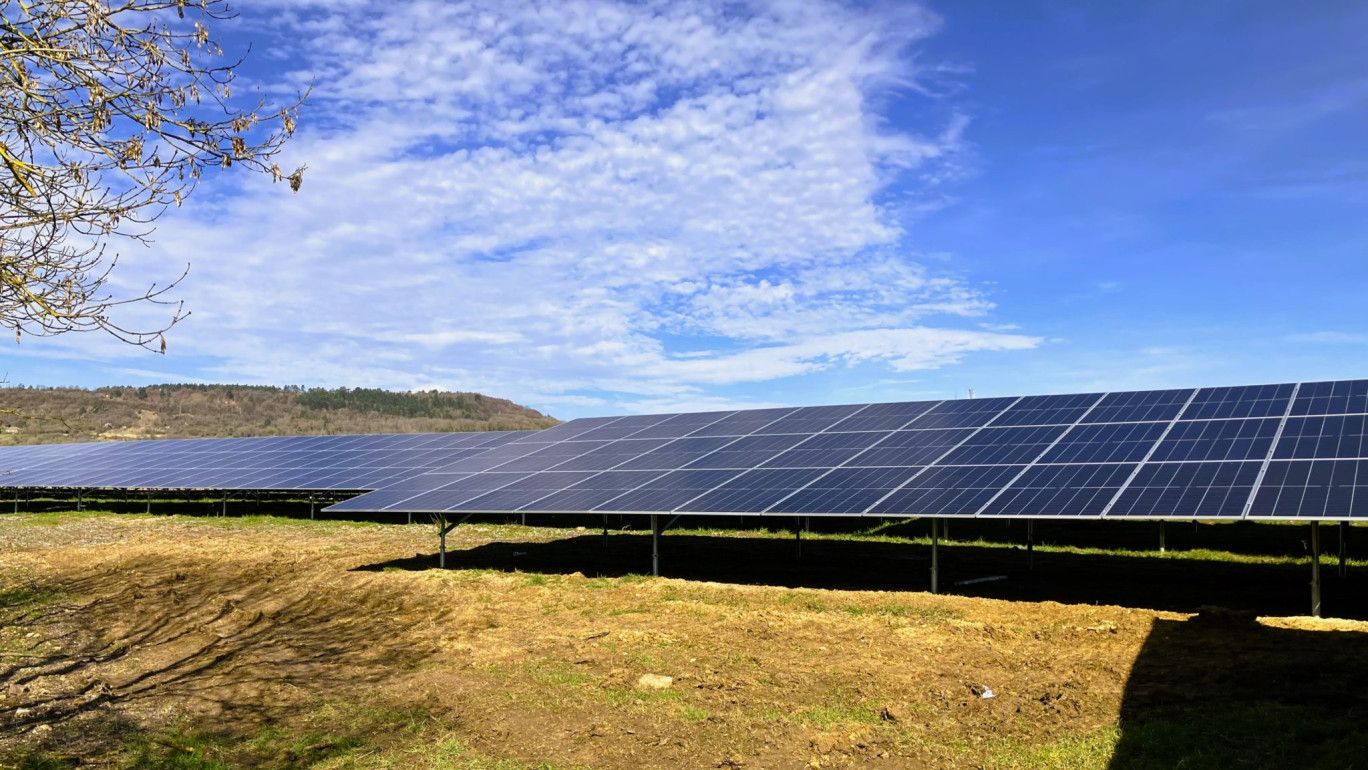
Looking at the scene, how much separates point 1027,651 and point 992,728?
3635 millimetres

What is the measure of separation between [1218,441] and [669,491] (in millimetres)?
10627

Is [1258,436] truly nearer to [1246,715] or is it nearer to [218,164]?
[1246,715]

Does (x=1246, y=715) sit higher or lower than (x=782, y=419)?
lower

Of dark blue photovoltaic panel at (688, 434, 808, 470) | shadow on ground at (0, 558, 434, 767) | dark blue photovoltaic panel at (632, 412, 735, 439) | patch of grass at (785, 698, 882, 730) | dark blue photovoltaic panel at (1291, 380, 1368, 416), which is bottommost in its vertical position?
shadow on ground at (0, 558, 434, 767)

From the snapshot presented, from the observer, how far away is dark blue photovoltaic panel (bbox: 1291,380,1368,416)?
60.7 feet

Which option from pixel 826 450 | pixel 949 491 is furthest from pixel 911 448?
pixel 949 491

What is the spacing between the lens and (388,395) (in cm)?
12681

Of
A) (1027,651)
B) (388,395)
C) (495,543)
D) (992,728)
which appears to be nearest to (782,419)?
(495,543)

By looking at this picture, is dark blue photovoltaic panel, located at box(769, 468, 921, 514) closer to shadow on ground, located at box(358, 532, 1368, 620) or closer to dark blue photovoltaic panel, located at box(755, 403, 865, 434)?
shadow on ground, located at box(358, 532, 1368, 620)

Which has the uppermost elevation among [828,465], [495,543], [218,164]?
[218,164]

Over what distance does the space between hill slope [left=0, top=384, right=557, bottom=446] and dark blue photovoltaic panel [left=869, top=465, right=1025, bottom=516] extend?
246 feet

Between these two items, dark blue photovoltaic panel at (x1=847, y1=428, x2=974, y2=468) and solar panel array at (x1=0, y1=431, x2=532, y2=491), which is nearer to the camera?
dark blue photovoltaic panel at (x1=847, y1=428, x2=974, y2=468)

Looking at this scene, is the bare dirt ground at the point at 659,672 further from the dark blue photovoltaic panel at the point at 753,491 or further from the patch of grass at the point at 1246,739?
the dark blue photovoltaic panel at the point at 753,491

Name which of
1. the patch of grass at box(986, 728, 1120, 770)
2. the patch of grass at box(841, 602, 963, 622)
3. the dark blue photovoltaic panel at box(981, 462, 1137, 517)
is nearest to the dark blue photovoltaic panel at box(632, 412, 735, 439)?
the patch of grass at box(841, 602, 963, 622)
